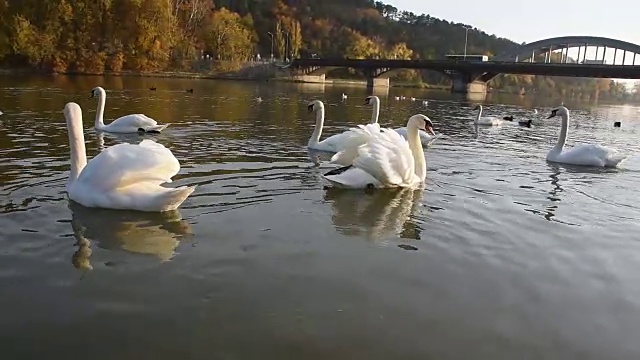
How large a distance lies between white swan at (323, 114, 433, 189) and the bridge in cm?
6474

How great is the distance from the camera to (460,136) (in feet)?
61.8

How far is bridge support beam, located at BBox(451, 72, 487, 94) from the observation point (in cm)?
8244

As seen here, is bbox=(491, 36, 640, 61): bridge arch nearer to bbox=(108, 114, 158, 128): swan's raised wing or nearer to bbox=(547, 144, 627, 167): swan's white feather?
bbox=(547, 144, 627, 167): swan's white feather

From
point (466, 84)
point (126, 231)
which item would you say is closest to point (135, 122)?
point (126, 231)

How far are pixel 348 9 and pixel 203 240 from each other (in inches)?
6603

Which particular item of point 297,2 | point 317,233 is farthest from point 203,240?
point 297,2

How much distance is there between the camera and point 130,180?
21.1 ft

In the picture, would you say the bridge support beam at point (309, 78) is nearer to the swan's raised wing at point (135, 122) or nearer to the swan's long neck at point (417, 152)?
the swan's raised wing at point (135, 122)

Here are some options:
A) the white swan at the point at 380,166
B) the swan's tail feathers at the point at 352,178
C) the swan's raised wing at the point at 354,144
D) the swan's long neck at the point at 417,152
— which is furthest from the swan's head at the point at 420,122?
the swan's tail feathers at the point at 352,178

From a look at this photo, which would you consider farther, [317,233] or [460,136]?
[460,136]

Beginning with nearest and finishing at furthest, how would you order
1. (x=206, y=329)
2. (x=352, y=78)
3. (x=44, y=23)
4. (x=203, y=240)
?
(x=206, y=329) → (x=203, y=240) → (x=44, y=23) → (x=352, y=78)

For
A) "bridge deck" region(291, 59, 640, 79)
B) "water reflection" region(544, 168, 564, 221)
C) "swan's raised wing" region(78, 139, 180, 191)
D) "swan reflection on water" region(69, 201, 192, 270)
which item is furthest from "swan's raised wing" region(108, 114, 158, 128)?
"bridge deck" region(291, 59, 640, 79)

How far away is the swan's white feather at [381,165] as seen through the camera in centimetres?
809

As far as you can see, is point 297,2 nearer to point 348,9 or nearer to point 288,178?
point 348,9
